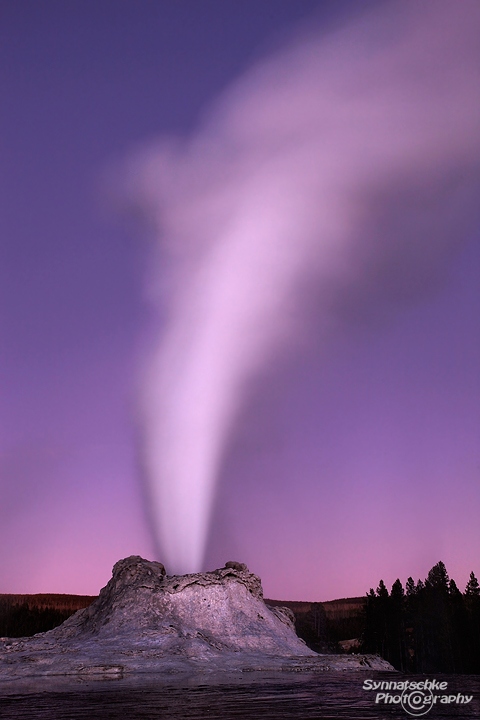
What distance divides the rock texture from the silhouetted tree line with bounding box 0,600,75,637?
72.3 m

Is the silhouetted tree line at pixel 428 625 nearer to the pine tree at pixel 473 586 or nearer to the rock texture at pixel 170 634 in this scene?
the pine tree at pixel 473 586

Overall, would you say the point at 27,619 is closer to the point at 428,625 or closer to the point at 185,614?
the point at 428,625

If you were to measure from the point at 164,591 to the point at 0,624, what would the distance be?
8794cm

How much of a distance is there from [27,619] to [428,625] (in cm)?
7060

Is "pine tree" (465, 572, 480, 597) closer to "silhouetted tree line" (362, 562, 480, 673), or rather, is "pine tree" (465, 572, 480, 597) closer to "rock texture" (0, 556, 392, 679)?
→ "silhouetted tree line" (362, 562, 480, 673)

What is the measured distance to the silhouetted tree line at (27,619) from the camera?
10800 cm

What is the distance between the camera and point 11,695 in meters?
18.8

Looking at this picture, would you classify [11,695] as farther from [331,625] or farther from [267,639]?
[331,625]

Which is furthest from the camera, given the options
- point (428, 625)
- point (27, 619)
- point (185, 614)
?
point (27, 619)

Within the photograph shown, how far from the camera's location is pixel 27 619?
112 m

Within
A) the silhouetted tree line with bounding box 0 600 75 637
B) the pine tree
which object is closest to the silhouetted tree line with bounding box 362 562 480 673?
the pine tree

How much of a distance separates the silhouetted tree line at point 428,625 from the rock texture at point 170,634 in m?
47.4

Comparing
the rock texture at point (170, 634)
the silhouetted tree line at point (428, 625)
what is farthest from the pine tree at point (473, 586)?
the rock texture at point (170, 634)

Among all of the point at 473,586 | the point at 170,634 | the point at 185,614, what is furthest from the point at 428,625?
the point at 170,634
